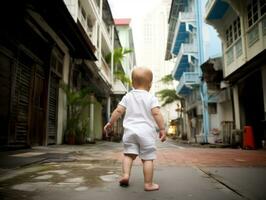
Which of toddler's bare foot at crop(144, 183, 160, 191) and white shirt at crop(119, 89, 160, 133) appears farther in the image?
white shirt at crop(119, 89, 160, 133)

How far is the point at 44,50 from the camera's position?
9930mm

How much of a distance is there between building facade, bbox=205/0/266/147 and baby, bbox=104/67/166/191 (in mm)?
9602

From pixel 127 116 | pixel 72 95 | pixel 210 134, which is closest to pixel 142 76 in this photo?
pixel 127 116

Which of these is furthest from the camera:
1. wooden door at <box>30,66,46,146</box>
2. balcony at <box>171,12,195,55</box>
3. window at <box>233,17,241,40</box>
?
balcony at <box>171,12,195,55</box>

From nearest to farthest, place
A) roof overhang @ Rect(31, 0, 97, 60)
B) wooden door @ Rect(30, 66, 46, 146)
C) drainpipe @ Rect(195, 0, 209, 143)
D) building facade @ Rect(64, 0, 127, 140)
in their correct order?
1. roof overhang @ Rect(31, 0, 97, 60)
2. wooden door @ Rect(30, 66, 46, 146)
3. building facade @ Rect(64, 0, 127, 140)
4. drainpipe @ Rect(195, 0, 209, 143)

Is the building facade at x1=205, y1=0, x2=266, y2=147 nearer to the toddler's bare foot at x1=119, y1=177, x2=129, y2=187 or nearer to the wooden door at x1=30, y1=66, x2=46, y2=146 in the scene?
the wooden door at x1=30, y1=66, x2=46, y2=146

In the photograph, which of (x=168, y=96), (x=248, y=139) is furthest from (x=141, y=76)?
(x=168, y=96)

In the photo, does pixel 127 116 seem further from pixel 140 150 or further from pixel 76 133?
pixel 76 133

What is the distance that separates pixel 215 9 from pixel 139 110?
1478 cm

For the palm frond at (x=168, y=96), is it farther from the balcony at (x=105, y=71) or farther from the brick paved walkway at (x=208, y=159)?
the brick paved walkway at (x=208, y=159)

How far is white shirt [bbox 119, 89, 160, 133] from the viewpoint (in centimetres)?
316

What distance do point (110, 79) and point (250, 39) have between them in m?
11.7

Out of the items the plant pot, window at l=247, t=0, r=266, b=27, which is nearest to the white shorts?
the plant pot

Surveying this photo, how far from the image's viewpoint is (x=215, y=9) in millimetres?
16578
